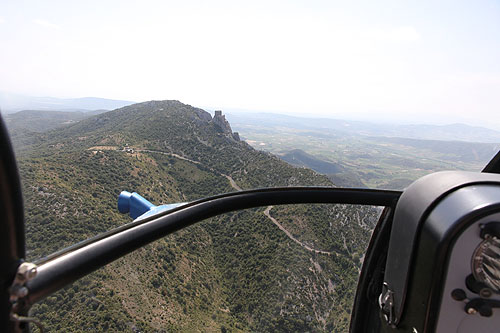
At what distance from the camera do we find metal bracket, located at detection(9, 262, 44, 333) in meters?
0.57

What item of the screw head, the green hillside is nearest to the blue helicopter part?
the green hillside

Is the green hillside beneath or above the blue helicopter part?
beneath

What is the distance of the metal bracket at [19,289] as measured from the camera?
1.86 ft

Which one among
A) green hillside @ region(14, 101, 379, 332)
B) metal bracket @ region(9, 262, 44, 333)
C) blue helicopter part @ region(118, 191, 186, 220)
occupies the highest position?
metal bracket @ region(9, 262, 44, 333)

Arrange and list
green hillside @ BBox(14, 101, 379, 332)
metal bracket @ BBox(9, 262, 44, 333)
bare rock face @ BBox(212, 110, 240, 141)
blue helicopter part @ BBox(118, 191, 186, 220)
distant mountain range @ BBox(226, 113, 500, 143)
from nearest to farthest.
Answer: metal bracket @ BBox(9, 262, 44, 333)
green hillside @ BBox(14, 101, 379, 332)
blue helicopter part @ BBox(118, 191, 186, 220)
distant mountain range @ BBox(226, 113, 500, 143)
bare rock face @ BBox(212, 110, 240, 141)

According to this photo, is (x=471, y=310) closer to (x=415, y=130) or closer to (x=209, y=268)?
(x=209, y=268)

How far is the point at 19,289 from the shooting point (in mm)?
572

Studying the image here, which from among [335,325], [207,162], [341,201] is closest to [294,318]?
[335,325]

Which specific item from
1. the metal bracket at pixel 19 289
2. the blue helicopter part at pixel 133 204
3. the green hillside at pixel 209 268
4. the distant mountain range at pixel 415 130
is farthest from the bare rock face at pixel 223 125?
the metal bracket at pixel 19 289

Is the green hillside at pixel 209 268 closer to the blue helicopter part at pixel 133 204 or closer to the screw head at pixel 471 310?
the blue helicopter part at pixel 133 204

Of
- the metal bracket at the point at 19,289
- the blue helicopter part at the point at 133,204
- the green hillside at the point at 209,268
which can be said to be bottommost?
the green hillside at the point at 209,268

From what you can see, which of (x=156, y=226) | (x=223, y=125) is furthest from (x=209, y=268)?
(x=223, y=125)

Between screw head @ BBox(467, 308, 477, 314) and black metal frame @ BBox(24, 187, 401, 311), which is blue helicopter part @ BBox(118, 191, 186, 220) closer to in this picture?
black metal frame @ BBox(24, 187, 401, 311)

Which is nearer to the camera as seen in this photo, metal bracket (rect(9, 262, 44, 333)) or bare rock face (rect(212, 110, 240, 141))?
metal bracket (rect(9, 262, 44, 333))
